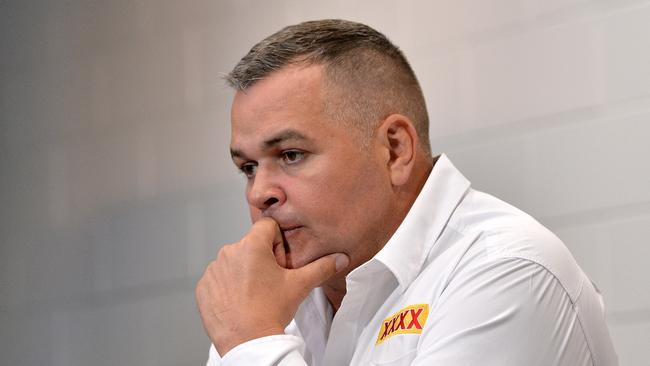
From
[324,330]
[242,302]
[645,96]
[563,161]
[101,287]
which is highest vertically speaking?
[645,96]

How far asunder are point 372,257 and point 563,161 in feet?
1.68

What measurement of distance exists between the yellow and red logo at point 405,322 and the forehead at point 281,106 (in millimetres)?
360

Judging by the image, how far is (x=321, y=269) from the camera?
178 centimetres

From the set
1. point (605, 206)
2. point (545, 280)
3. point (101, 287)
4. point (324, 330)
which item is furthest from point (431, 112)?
point (101, 287)

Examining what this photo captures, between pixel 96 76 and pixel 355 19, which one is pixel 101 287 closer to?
pixel 96 76

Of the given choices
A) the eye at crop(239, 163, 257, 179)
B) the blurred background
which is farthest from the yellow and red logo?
the blurred background

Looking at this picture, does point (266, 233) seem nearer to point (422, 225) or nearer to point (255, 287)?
point (255, 287)

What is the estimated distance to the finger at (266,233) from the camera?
1.74 m

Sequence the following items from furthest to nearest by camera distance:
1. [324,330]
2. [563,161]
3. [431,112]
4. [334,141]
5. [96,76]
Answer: [96,76] < [431,112] < [563,161] < [324,330] < [334,141]

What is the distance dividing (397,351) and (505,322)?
211 mm

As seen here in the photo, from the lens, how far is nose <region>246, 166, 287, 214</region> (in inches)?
70.2

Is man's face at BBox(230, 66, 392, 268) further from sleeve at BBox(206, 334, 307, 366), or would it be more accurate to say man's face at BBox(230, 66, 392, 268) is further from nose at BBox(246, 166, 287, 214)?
sleeve at BBox(206, 334, 307, 366)

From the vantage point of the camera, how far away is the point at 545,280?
1.55 m

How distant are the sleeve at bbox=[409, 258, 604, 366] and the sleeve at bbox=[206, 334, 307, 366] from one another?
0.18 metres
